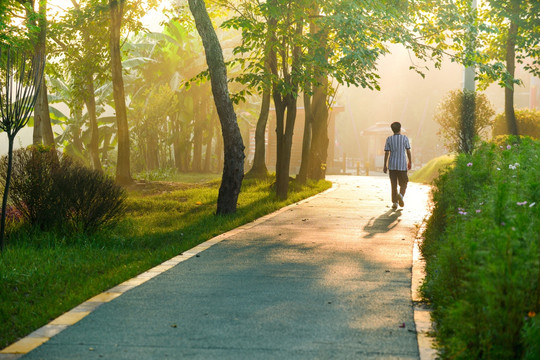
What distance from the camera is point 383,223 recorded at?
14.3 metres

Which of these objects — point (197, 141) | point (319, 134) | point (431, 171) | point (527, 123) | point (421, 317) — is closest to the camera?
point (421, 317)

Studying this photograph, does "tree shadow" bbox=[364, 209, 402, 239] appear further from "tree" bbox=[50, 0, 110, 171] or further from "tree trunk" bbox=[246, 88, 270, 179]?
"tree" bbox=[50, 0, 110, 171]

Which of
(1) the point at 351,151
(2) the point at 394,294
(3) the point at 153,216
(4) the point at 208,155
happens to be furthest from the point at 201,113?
(1) the point at 351,151

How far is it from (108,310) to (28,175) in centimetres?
711

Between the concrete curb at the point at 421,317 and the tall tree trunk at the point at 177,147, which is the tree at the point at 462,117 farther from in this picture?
the concrete curb at the point at 421,317

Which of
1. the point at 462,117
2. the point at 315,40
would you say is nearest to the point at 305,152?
the point at 315,40

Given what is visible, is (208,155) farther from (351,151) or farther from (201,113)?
(351,151)

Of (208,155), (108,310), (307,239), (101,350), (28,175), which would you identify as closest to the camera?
(101,350)

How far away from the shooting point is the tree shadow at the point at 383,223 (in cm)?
1296

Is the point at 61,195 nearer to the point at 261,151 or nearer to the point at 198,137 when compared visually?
the point at 261,151

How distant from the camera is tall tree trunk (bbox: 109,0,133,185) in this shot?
2436 cm

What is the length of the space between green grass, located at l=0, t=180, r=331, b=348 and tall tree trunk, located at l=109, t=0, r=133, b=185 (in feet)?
17.0

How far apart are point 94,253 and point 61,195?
239 centimetres

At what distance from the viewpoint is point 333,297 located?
7.35m
